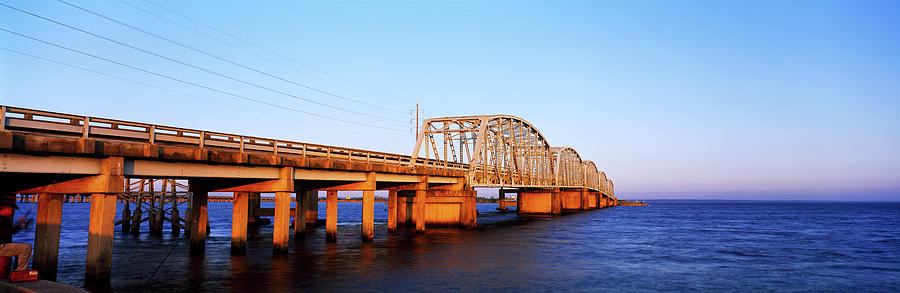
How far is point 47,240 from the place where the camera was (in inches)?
750

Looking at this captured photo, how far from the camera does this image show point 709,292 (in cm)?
2364

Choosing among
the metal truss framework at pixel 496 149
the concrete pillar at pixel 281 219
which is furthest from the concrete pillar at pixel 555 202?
the concrete pillar at pixel 281 219

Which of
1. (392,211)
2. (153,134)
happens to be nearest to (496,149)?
(392,211)

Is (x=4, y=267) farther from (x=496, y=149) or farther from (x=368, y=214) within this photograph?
(x=496, y=149)

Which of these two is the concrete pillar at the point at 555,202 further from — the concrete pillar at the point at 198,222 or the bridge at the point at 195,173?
the concrete pillar at the point at 198,222

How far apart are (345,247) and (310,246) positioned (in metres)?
2.60

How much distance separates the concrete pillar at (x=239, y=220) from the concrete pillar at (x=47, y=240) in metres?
8.74

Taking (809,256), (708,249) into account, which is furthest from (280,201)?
(809,256)

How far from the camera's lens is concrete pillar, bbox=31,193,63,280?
1897 cm

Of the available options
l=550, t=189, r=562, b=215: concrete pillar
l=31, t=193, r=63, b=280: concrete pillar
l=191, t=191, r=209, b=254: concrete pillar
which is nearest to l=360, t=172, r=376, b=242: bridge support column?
l=191, t=191, r=209, b=254: concrete pillar

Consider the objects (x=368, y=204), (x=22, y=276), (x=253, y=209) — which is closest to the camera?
(x=22, y=276)

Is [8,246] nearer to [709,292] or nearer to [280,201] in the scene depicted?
[280,201]

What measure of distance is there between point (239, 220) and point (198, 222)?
3532 millimetres

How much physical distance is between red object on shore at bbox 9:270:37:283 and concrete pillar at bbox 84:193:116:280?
4.83 m
